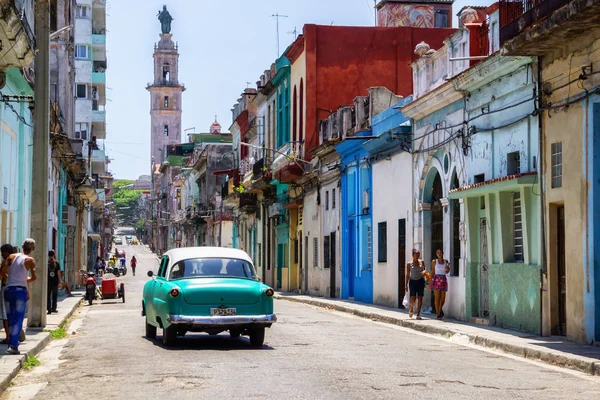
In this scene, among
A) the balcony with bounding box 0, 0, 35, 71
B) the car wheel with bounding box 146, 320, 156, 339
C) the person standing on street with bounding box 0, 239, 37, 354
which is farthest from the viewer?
the car wheel with bounding box 146, 320, 156, 339

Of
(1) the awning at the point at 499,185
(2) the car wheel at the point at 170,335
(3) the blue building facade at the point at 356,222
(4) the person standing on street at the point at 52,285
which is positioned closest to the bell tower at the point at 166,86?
(3) the blue building facade at the point at 356,222

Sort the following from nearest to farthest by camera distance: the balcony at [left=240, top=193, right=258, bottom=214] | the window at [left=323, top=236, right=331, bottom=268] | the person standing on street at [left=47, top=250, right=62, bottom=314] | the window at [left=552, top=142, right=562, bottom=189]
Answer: the window at [left=552, top=142, right=562, bottom=189] → the person standing on street at [left=47, top=250, right=62, bottom=314] → the window at [left=323, top=236, right=331, bottom=268] → the balcony at [left=240, top=193, right=258, bottom=214]

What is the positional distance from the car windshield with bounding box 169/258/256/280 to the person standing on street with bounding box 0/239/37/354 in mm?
Result: 2976

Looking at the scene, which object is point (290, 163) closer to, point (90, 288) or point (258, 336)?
point (90, 288)

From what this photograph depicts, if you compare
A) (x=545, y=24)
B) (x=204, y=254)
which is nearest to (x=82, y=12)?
(x=204, y=254)

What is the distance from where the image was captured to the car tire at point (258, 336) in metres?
16.9

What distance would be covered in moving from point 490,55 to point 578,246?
A: 5062 mm

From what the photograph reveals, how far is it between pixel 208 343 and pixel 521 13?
8.06 m

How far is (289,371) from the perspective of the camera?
42.7 feet

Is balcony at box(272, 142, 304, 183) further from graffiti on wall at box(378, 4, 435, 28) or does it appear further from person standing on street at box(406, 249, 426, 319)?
person standing on street at box(406, 249, 426, 319)

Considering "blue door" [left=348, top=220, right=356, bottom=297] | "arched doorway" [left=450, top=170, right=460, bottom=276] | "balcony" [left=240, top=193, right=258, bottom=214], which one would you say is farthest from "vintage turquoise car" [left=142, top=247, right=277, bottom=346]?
"balcony" [left=240, top=193, right=258, bottom=214]

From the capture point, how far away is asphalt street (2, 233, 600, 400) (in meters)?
11.3

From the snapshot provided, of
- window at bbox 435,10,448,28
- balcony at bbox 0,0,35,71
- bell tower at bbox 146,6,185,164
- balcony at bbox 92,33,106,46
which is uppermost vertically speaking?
bell tower at bbox 146,6,185,164

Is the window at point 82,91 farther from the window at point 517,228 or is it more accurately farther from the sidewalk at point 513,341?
the window at point 517,228
